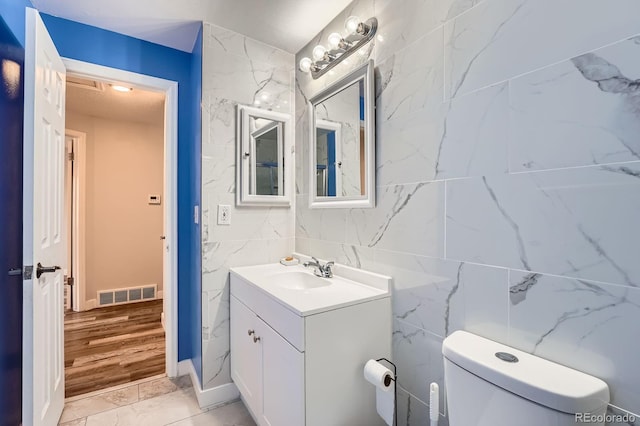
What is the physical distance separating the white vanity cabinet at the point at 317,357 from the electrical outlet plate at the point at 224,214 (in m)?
0.57

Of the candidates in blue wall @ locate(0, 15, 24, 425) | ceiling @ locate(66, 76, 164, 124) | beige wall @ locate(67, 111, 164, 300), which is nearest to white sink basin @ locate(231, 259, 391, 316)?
blue wall @ locate(0, 15, 24, 425)

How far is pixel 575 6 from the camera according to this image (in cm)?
80

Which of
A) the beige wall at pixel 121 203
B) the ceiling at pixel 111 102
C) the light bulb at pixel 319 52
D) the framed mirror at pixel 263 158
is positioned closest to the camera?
the light bulb at pixel 319 52

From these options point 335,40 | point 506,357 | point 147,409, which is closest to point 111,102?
point 335,40

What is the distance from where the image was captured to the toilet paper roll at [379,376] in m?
1.10

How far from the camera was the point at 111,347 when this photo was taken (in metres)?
2.47

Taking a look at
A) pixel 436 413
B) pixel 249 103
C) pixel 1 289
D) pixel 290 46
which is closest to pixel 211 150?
pixel 249 103

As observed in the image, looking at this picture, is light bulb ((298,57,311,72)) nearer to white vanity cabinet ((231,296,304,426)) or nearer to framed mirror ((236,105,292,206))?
framed mirror ((236,105,292,206))

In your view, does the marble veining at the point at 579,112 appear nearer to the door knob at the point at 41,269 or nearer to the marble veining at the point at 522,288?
the marble veining at the point at 522,288

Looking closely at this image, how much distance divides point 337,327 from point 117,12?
6.82 ft

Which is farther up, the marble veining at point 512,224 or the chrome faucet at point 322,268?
the marble veining at point 512,224

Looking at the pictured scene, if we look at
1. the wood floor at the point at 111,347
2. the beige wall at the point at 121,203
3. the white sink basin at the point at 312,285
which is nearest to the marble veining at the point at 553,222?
the white sink basin at the point at 312,285

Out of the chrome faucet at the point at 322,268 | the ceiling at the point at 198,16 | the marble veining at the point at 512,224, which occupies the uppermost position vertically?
the ceiling at the point at 198,16

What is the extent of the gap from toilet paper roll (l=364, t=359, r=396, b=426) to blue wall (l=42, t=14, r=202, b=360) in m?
1.16
